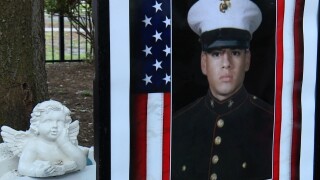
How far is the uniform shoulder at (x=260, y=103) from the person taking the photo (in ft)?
8.00

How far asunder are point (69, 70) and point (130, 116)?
9585 millimetres

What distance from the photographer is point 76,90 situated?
890cm

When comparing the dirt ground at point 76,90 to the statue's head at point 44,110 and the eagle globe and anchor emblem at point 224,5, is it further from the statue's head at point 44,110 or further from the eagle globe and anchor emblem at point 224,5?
the eagle globe and anchor emblem at point 224,5

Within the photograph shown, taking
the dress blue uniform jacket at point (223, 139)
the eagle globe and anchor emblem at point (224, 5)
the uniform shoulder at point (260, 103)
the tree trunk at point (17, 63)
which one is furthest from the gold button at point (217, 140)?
the tree trunk at point (17, 63)

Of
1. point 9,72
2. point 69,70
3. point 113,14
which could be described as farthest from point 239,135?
point 69,70

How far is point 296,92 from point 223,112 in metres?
0.35

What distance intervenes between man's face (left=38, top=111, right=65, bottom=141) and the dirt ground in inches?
110

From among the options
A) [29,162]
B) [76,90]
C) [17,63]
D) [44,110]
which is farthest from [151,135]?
[76,90]

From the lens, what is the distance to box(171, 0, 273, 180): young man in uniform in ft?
7.59

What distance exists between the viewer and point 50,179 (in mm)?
2602

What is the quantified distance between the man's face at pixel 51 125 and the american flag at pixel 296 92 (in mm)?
940

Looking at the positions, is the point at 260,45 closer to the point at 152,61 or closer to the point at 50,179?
the point at 152,61

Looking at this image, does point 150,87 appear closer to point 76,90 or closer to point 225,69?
point 225,69

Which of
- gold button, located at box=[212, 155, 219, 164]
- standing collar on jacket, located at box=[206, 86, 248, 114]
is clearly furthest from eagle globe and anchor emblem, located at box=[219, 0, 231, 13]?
gold button, located at box=[212, 155, 219, 164]
